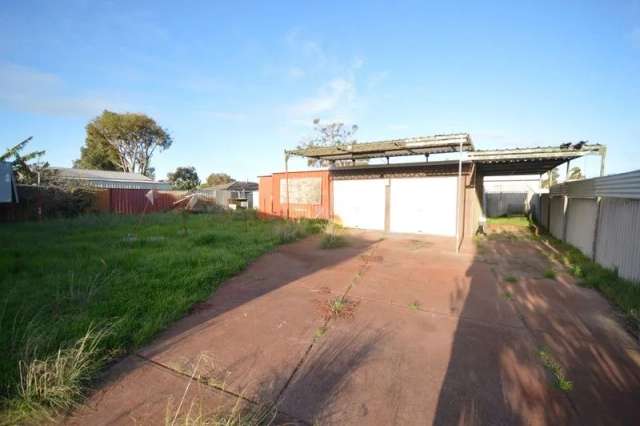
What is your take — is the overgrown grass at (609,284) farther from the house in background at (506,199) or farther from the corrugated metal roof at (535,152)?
Answer: the house in background at (506,199)

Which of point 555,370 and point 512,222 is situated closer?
point 555,370

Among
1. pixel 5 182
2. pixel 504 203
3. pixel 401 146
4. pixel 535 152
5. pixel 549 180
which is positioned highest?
pixel 401 146

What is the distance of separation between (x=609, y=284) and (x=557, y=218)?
5981 millimetres

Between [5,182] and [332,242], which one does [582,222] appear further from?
[5,182]

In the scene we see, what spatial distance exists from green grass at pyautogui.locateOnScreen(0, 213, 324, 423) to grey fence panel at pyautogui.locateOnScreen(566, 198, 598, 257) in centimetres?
764

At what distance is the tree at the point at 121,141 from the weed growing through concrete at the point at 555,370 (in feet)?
115

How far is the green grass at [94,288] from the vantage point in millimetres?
2357

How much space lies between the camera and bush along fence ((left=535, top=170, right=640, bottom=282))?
4.29 metres

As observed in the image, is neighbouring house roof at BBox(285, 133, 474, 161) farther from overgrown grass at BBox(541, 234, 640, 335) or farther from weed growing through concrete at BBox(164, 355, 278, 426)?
weed growing through concrete at BBox(164, 355, 278, 426)

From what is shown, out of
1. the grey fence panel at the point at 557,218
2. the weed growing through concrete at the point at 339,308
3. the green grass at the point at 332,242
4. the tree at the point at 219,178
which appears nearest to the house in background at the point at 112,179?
the green grass at the point at 332,242

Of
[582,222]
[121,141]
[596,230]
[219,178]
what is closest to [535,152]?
[582,222]

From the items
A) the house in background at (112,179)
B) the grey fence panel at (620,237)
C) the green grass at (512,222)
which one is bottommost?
the green grass at (512,222)

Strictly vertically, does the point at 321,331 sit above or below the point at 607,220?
below

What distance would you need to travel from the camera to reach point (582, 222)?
668 centimetres
